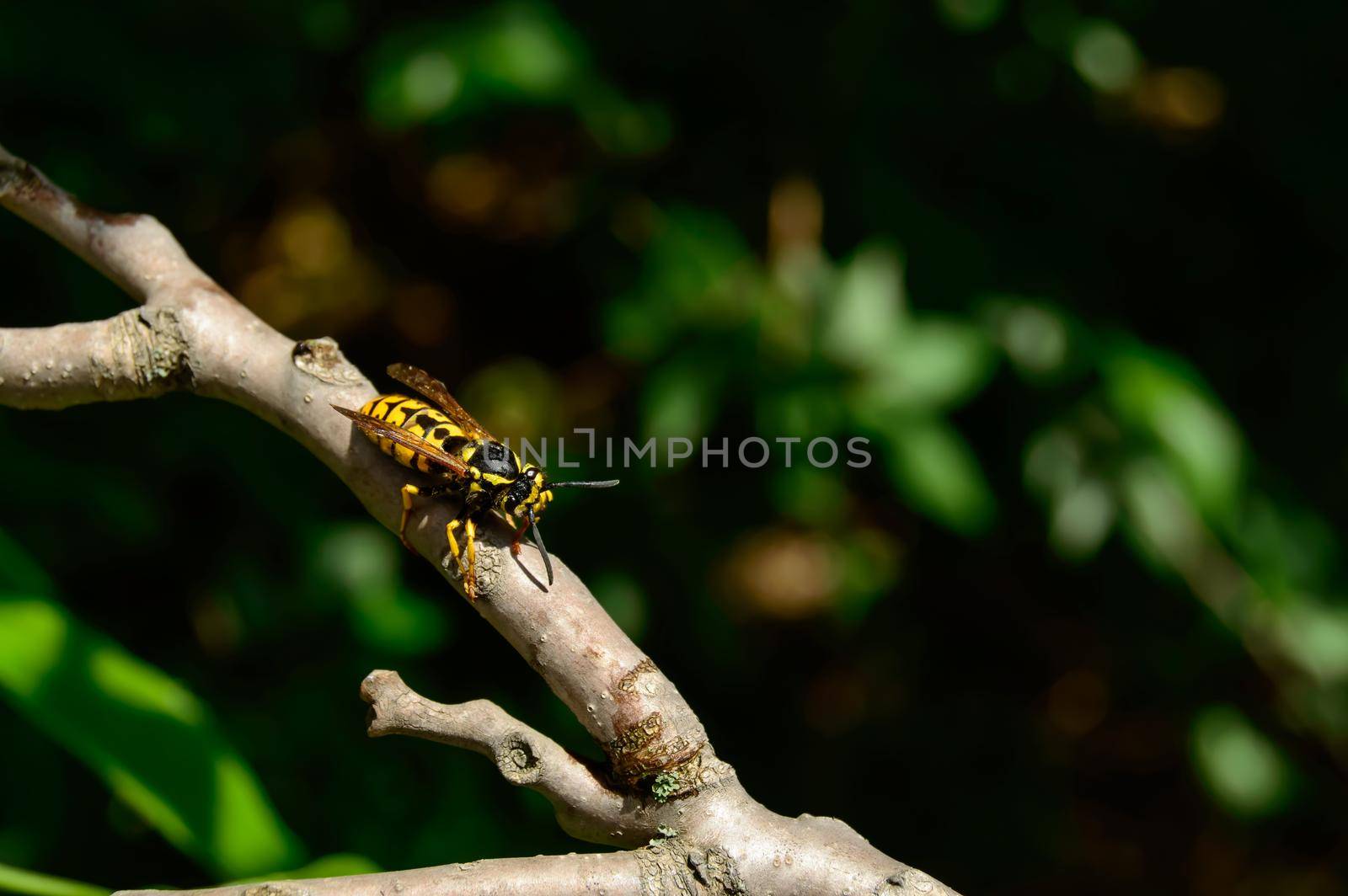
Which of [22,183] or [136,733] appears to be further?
[136,733]

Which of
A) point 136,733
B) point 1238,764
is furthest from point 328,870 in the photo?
point 1238,764

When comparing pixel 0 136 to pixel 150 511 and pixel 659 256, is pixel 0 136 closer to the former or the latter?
pixel 150 511

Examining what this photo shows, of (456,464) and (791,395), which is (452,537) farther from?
(791,395)

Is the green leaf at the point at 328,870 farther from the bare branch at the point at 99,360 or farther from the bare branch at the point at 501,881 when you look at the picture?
the bare branch at the point at 99,360

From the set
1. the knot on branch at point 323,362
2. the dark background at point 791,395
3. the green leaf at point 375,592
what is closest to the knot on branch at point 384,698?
the knot on branch at point 323,362

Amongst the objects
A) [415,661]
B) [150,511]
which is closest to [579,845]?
[415,661]
